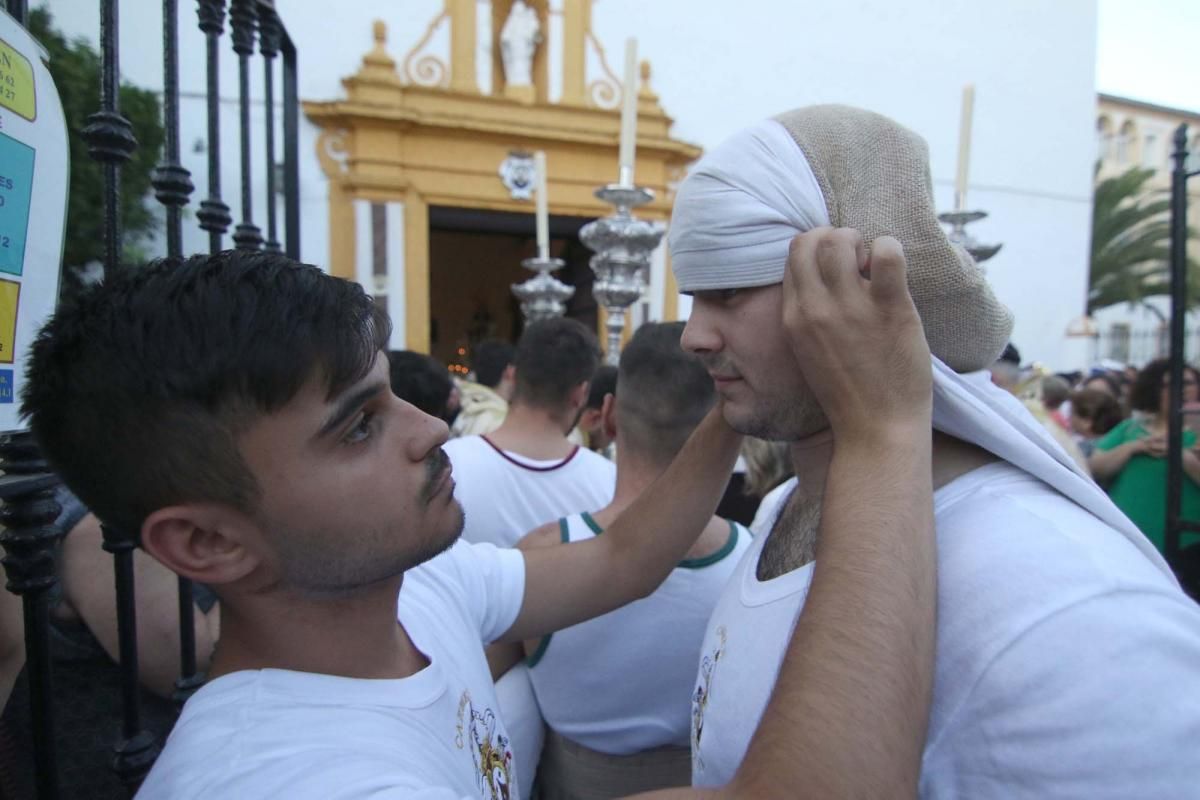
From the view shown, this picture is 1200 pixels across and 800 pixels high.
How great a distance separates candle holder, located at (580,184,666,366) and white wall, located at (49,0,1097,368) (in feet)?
19.7

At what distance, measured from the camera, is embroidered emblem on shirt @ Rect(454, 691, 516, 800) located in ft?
3.47

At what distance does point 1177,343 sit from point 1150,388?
3.33 feet

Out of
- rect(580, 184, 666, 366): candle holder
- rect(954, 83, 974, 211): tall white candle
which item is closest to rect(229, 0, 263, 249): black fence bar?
rect(580, 184, 666, 366): candle holder

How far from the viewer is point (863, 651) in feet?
2.41

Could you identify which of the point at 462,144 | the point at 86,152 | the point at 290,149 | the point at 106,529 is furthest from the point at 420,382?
the point at 462,144

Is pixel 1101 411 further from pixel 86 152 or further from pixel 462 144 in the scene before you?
pixel 462 144

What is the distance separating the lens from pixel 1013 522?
88 cm

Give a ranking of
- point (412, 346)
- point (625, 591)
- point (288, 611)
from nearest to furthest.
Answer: point (288, 611), point (625, 591), point (412, 346)

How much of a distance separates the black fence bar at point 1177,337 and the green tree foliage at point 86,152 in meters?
5.32

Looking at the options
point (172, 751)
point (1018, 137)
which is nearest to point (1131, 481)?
point (172, 751)

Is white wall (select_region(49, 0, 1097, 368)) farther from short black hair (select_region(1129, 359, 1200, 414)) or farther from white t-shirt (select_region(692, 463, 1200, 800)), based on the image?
white t-shirt (select_region(692, 463, 1200, 800))

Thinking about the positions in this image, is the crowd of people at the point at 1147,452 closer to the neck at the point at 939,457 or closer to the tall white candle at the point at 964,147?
the tall white candle at the point at 964,147

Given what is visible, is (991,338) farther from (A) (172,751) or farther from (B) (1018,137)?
(B) (1018,137)

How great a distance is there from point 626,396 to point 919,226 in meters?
1.14
